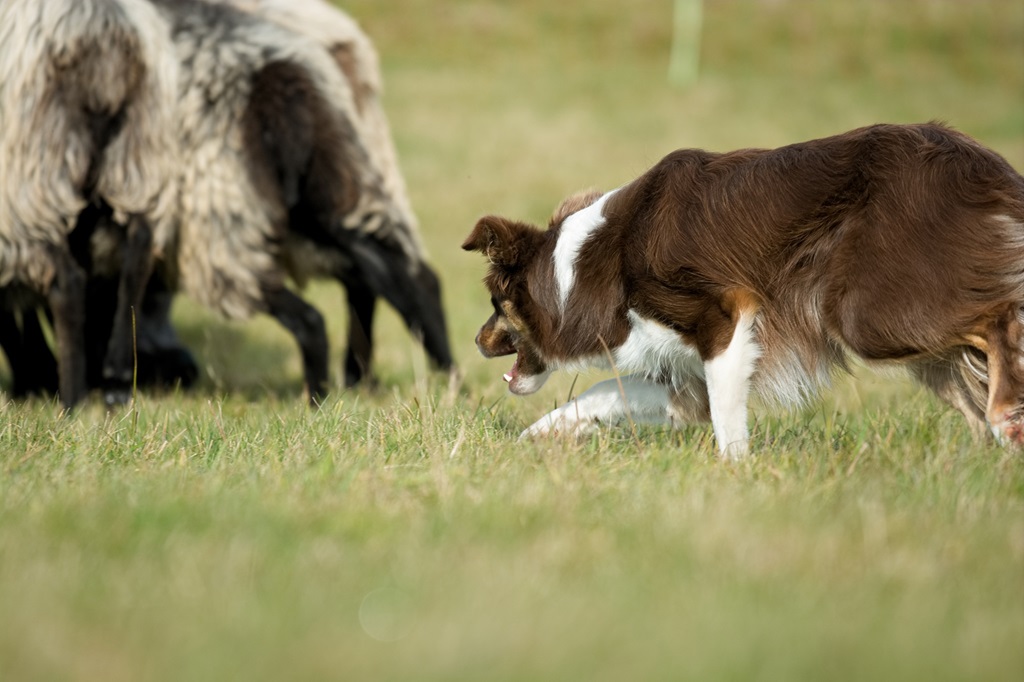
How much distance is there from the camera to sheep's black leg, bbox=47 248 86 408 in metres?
6.26

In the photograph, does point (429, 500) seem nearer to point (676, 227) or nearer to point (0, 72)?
point (676, 227)

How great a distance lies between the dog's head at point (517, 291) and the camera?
463cm

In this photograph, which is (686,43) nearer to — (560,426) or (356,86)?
(356,86)

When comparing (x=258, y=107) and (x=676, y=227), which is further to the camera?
(x=258, y=107)

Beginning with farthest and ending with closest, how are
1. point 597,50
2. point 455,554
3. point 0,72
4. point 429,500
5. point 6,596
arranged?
1. point 597,50
2. point 0,72
3. point 429,500
4. point 455,554
5. point 6,596

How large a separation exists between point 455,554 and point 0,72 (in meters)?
4.62

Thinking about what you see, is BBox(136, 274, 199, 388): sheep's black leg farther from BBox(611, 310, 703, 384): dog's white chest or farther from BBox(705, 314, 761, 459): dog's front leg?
BBox(705, 314, 761, 459): dog's front leg

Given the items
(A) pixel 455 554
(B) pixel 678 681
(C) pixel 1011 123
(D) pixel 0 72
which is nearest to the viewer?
(B) pixel 678 681

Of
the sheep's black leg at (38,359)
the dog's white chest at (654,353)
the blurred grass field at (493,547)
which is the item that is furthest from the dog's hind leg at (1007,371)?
the sheep's black leg at (38,359)

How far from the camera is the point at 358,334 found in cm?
821

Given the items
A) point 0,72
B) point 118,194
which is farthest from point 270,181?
point 0,72

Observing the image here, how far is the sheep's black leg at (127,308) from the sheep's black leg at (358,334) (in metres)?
1.68

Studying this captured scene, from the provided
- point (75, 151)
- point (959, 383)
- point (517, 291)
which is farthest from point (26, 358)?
point (959, 383)

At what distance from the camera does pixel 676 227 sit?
13.9ft
